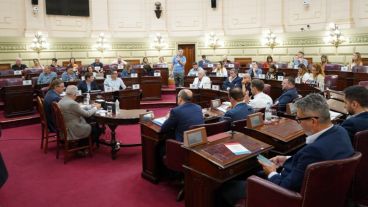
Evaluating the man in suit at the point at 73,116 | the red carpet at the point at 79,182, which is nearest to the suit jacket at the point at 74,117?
the man in suit at the point at 73,116

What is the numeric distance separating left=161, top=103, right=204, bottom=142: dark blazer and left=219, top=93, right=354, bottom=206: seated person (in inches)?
60.5

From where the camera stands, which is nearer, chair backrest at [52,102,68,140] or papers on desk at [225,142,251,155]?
papers on desk at [225,142,251,155]

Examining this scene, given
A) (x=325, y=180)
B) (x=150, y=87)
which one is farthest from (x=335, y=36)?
(x=325, y=180)

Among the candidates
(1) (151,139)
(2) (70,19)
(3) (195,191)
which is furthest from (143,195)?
(2) (70,19)

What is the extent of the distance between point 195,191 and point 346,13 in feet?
39.1

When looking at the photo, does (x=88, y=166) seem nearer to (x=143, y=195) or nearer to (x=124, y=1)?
(x=143, y=195)

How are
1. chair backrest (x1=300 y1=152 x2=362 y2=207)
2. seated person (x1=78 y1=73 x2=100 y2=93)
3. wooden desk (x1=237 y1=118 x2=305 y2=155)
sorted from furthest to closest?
seated person (x1=78 y1=73 x2=100 y2=93), wooden desk (x1=237 y1=118 x2=305 y2=155), chair backrest (x1=300 y1=152 x2=362 y2=207)

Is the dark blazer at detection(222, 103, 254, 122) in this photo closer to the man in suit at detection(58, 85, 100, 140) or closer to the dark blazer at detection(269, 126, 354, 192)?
the dark blazer at detection(269, 126, 354, 192)

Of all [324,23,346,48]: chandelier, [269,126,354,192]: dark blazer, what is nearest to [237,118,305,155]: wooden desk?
[269,126,354,192]: dark blazer

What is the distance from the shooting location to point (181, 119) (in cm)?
398

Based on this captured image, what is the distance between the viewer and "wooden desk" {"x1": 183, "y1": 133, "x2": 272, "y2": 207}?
2.73 meters

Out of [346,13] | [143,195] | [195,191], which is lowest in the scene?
[143,195]

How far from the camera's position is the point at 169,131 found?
167 inches

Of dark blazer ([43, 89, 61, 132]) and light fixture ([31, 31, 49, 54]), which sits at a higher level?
light fixture ([31, 31, 49, 54])
